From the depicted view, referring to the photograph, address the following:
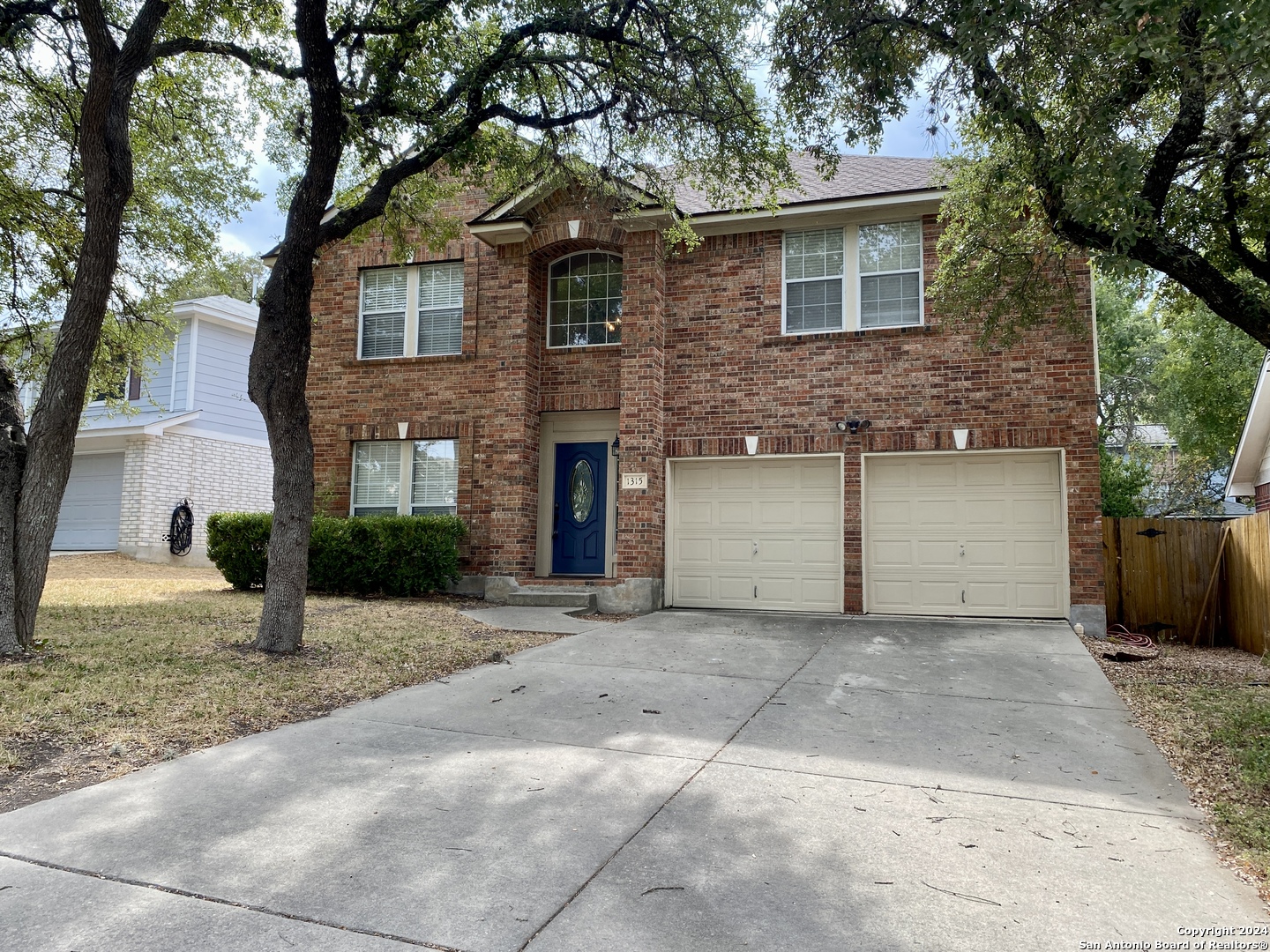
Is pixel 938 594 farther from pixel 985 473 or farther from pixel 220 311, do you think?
pixel 220 311

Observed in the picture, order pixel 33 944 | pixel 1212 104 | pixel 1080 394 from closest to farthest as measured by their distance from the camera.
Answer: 1. pixel 33 944
2. pixel 1212 104
3. pixel 1080 394

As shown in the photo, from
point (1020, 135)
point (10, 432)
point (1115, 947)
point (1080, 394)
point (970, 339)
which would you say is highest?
point (1020, 135)

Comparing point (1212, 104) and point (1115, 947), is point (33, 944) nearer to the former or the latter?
point (1115, 947)

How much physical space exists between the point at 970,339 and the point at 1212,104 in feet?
14.3

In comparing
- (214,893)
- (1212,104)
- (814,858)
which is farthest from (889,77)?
(214,893)

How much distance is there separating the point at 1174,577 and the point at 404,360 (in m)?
11.9

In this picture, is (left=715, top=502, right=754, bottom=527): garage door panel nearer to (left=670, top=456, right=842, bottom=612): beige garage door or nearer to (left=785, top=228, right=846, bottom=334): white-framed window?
(left=670, top=456, right=842, bottom=612): beige garage door

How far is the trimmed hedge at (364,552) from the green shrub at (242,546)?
0.04 ft

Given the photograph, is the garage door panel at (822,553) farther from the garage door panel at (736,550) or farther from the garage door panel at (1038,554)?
the garage door panel at (1038,554)

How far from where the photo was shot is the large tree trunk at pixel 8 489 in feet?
21.5

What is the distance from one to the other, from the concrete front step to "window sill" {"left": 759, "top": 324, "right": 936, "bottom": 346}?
173 inches

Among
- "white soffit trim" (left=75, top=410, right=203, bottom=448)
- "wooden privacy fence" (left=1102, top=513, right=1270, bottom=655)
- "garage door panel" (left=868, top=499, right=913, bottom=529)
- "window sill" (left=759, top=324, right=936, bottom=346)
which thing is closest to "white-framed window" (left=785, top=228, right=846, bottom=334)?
"window sill" (left=759, top=324, right=936, bottom=346)

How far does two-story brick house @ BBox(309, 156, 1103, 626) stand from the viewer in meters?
10.5

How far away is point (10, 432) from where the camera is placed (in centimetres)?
702
